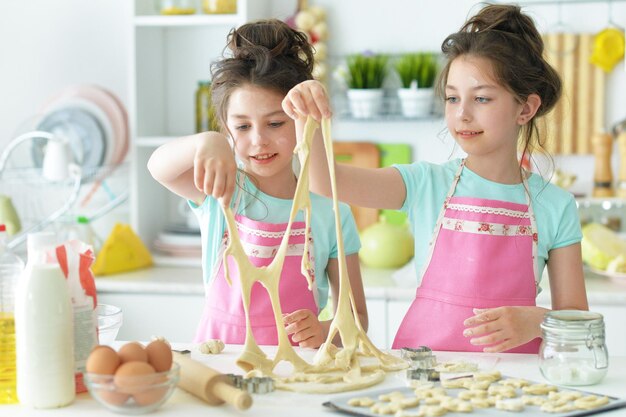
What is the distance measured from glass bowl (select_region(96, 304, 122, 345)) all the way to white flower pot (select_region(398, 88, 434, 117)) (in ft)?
5.33

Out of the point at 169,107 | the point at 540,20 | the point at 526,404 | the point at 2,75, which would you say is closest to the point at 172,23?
the point at 169,107

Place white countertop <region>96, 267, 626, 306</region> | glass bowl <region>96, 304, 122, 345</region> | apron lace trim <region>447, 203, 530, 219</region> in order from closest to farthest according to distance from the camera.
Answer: glass bowl <region>96, 304, 122, 345</region>, apron lace trim <region>447, 203, 530, 219</region>, white countertop <region>96, 267, 626, 306</region>

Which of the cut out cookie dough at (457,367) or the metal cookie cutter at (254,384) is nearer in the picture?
the metal cookie cutter at (254,384)

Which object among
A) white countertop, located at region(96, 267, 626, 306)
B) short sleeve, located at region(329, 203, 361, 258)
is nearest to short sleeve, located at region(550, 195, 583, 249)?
short sleeve, located at region(329, 203, 361, 258)

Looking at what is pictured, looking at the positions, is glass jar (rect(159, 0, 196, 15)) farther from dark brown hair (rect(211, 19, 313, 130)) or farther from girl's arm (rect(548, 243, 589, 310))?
girl's arm (rect(548, 243, 589, 310))

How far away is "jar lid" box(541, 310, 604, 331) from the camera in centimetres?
125

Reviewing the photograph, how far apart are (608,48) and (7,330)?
6.99 feet

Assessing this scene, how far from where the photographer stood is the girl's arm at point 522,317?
1411mm

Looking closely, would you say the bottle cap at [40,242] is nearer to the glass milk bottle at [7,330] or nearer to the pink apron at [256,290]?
the glass milk bottle at [7,330]

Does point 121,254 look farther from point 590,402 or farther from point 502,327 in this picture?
point 590,402

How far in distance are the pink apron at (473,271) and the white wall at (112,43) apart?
133cm

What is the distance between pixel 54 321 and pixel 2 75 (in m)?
2.19

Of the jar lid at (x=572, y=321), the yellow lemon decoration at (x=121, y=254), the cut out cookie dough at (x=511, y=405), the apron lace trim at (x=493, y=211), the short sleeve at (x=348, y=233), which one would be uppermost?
the apron lace trim at (x=493, y=211)

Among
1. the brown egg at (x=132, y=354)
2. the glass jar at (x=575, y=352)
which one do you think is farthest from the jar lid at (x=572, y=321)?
the brown egg at (x=132, y=354)
